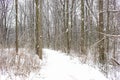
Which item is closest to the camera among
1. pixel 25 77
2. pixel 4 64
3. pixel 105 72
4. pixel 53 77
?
pixel 25 77

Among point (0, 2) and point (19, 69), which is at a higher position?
point (0, 2)

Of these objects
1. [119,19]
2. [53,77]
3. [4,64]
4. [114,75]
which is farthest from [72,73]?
[119,19]

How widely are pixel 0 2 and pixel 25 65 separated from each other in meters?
21.1

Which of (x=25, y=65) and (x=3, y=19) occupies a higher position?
(x=3, y=19)

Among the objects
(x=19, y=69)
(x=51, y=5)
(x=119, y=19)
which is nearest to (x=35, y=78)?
(x=19, y=69)

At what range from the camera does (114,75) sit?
7637mm

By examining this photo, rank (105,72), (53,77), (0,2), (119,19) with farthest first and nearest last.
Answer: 1. (0,2)
2. (105,72)
3. (53,77)
4. (119,19)

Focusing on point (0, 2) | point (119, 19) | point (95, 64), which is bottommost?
point (95, 64)

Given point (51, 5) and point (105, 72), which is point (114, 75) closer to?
point (105, 72)

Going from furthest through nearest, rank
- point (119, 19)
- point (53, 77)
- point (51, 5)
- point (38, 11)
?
1. point (51, 5)
2. point (38, 11)
3. point (53, 77)
4. point (119, 19)

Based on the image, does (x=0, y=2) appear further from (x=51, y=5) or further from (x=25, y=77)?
(x=25, y=77)

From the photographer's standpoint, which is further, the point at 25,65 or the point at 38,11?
the point at 38,11

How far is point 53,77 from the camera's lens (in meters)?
6.84

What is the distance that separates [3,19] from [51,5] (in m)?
9.60
